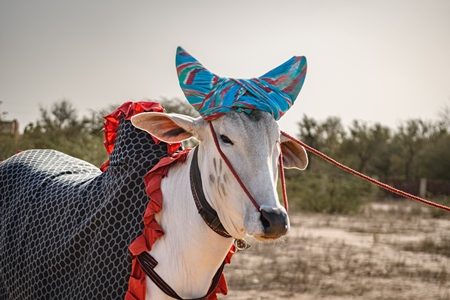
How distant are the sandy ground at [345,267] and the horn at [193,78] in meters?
4.75

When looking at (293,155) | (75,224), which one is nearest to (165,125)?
(293,155)

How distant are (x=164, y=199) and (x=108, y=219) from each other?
0.34 meters

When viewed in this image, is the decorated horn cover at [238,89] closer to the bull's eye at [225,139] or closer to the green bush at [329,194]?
the bull's eye at [225,139]

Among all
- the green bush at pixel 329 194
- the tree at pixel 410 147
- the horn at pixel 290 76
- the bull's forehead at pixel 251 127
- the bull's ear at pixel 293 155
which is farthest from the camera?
the tree at pixel 410 147

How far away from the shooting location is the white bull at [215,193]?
274cm

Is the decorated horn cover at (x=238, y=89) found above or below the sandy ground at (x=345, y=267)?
above

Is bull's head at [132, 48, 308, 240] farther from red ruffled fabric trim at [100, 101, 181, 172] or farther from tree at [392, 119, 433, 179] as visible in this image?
tree at [392, 119, 433, 179]

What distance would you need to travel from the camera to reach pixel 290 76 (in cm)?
324

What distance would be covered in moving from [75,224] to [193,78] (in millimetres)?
1173

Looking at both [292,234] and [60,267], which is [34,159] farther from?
[292,234]

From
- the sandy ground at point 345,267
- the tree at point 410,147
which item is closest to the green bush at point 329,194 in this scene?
the sandy ground at point 345,267

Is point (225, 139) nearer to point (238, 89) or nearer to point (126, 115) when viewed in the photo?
point (238, 89)

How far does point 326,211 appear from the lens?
68.6 feet

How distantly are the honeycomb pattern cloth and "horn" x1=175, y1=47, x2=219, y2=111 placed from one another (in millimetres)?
569
